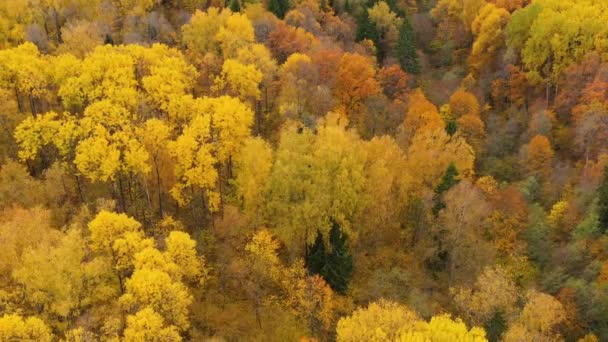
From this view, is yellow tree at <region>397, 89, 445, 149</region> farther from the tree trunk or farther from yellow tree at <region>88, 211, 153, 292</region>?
yellow tree at <region>88, 211, 153, 292</region>

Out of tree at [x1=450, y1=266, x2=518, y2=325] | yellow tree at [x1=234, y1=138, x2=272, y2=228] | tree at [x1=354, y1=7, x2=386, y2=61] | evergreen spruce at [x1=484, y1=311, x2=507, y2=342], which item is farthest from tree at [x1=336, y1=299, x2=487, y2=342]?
tree at [x1=354, y1=7, x2=386, y2=61]

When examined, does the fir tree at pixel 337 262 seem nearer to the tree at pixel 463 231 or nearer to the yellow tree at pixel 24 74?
the tree at pixel 463 231

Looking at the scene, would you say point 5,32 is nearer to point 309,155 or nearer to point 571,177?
point 309,155

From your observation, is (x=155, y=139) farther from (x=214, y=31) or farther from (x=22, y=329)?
(x=214, y=31)

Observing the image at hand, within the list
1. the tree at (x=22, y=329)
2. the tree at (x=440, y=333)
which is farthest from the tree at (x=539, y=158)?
the tree at (x=22, y=329)

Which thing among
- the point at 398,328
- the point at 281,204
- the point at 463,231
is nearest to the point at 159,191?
the point at 281,204

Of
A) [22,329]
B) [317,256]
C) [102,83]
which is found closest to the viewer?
[22,329]

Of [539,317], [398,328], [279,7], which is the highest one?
[279,7]

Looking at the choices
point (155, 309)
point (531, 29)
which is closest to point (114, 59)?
point (155, 309)
